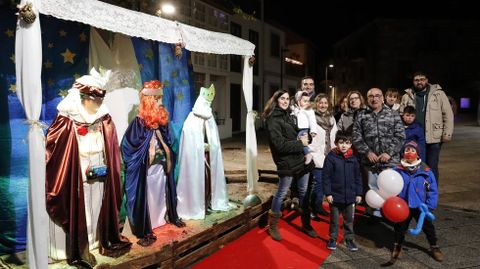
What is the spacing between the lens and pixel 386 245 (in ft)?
17.1

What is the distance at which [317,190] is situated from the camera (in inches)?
238

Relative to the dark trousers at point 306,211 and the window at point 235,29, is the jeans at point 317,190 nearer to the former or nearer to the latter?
the dark trousers at point 306,211

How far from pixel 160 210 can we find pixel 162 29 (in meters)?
2.31

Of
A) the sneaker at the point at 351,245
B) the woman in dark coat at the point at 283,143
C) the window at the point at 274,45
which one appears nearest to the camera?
the sneaker at the point at 351,245

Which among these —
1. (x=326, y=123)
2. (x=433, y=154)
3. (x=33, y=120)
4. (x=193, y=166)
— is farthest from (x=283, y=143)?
(x=33, y=120)

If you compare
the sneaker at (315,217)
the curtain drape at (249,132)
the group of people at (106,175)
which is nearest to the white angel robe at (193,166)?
the group of people at (106,175)

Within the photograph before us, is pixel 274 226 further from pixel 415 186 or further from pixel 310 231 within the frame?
pixel 415 186

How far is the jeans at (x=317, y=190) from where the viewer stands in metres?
5.88

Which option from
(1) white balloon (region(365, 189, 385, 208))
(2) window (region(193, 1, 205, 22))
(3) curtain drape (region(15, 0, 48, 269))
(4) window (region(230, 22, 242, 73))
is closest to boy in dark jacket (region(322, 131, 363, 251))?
(1) white balloon (region(365, 189, 385, 208))

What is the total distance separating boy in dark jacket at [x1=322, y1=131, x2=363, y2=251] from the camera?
4883 millimetres

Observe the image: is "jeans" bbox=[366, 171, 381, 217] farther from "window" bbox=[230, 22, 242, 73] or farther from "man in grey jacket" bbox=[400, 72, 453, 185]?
"window" bbox=[230, 22, 242, 73]

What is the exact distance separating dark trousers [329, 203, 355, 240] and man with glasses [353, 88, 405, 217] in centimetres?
98

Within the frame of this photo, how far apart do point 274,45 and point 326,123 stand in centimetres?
1935

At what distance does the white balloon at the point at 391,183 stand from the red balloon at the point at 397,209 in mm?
89
